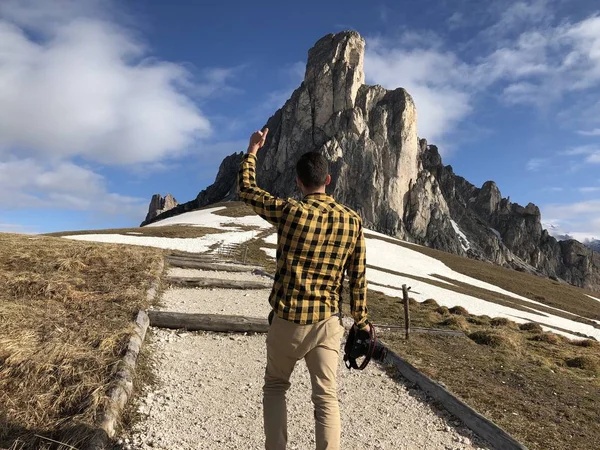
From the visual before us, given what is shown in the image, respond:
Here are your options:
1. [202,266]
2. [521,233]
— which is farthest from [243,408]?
[521,233]

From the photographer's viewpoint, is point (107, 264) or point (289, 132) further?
point (289, 132)

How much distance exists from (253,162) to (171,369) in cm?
541

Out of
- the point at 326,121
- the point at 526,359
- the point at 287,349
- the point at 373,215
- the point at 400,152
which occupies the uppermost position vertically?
the point at 326,121

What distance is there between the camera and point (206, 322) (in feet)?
35.5

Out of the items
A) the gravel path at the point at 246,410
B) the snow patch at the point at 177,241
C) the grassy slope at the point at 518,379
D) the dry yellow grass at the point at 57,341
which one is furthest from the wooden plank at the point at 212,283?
the snow patch at the point at 177,241

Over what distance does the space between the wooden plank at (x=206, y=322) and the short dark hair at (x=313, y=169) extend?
25.3 ft

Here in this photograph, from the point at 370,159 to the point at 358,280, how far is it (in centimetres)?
14077

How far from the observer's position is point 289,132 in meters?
155

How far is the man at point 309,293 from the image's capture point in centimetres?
394

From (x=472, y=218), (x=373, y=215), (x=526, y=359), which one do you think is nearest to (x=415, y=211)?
(x=373, y=215)

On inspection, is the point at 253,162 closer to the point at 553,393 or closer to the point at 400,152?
the point at 553,393

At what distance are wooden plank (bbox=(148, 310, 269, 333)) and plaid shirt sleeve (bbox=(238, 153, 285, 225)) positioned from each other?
283 inches

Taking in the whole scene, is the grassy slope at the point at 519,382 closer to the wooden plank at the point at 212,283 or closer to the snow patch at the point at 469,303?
the wooden plank at the point at 212,283

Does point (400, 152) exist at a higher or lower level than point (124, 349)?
higher
